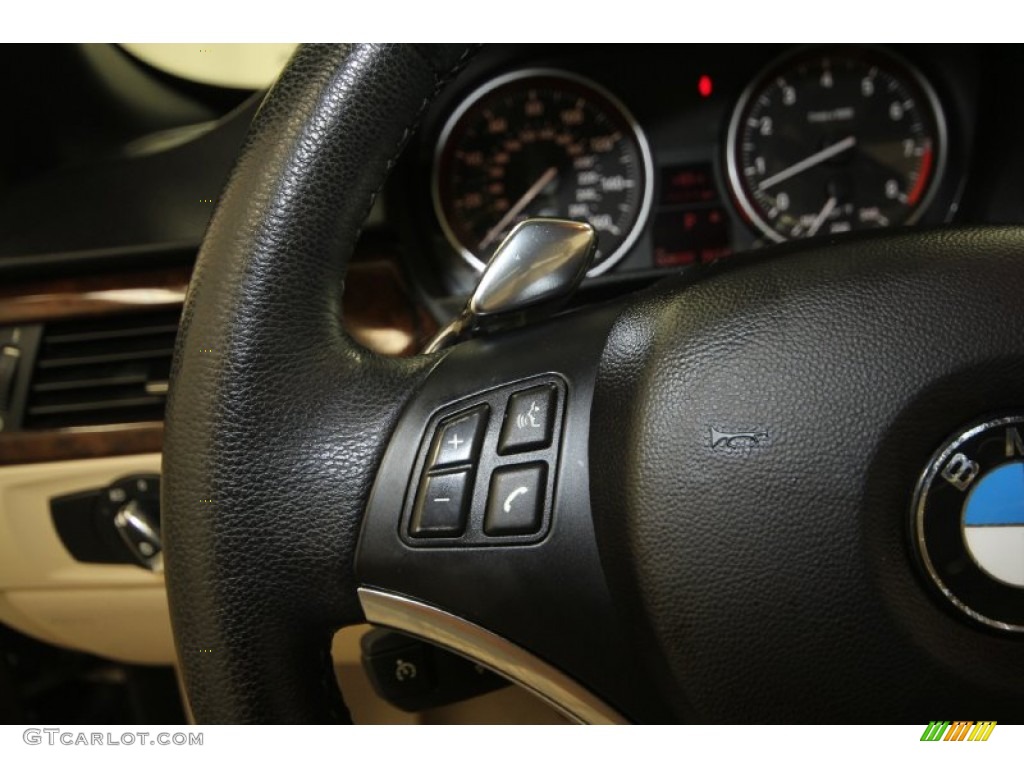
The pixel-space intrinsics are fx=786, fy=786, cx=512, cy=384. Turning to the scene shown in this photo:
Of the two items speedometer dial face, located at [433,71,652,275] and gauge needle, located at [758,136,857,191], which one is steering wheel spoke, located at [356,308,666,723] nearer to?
speedometer dial face, located at [433,71,652,275]

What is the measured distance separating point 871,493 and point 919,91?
0.77m

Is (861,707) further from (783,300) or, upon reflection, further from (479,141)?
(479,141)

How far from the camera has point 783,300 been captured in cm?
46

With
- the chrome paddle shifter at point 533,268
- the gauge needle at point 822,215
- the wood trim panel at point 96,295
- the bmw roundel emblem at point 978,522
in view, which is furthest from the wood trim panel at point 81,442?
the gauge needle at point 822,215

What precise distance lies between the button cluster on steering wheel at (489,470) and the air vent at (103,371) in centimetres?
46

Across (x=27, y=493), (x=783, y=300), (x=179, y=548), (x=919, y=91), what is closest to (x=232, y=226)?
(x=179, y=548)

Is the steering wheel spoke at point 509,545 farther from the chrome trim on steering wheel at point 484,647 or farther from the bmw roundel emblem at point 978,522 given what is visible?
the bmw roundel emblem at point 978,522

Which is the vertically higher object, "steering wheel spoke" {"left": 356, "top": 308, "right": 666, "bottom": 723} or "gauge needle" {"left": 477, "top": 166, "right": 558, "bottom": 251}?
"gauge needle" {"left": 477, "top": 166, "right": 558, "bottom": 251}

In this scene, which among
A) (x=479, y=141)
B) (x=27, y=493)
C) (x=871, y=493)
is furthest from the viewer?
(x=479, y=141)

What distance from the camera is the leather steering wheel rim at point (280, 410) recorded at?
0.44 metres

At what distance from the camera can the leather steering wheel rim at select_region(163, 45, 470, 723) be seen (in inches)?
17.2

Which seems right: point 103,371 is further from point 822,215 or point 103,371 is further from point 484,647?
point 822,215
